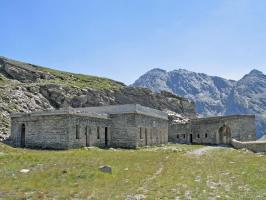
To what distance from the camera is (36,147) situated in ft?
150

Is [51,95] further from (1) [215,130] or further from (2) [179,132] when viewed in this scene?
(1) [215,130]

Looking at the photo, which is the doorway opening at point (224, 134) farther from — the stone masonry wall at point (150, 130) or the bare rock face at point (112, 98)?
the bare rock face at point (112, 98)

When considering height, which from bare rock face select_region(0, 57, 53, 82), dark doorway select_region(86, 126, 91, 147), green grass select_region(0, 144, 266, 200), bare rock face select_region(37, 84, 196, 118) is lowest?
green grass select_region(0, 144, 266, 200)

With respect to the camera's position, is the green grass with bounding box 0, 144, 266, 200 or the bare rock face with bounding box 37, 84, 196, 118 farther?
the bare rock face with bounding box 37, 84, 196, 118

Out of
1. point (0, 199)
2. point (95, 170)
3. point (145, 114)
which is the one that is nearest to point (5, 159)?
point (95, 170)

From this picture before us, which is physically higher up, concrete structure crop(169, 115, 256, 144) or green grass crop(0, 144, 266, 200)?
concrete structure crop(169, 115, 256, 144)

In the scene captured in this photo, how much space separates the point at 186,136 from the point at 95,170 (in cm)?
6065

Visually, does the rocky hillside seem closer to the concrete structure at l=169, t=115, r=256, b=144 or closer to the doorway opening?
the concrete structure at l=169, t=115, r=256, b=144

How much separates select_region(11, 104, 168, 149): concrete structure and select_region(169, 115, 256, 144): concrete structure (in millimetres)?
20442

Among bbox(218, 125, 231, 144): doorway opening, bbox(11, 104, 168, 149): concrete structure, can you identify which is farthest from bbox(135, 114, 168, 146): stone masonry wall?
bbox(218, 125, 231, 144): doorway opening

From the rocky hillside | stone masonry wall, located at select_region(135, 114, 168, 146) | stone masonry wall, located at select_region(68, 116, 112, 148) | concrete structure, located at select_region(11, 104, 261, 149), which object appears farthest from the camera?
the rocky hillside

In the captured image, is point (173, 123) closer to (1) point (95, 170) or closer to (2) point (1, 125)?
(2) point (1, 125)

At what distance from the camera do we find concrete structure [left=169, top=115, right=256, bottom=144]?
7600cm

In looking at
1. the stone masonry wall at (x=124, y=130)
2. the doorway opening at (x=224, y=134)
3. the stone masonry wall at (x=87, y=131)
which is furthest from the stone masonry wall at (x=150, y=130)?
the doorway opening at (x=224, y=134)
